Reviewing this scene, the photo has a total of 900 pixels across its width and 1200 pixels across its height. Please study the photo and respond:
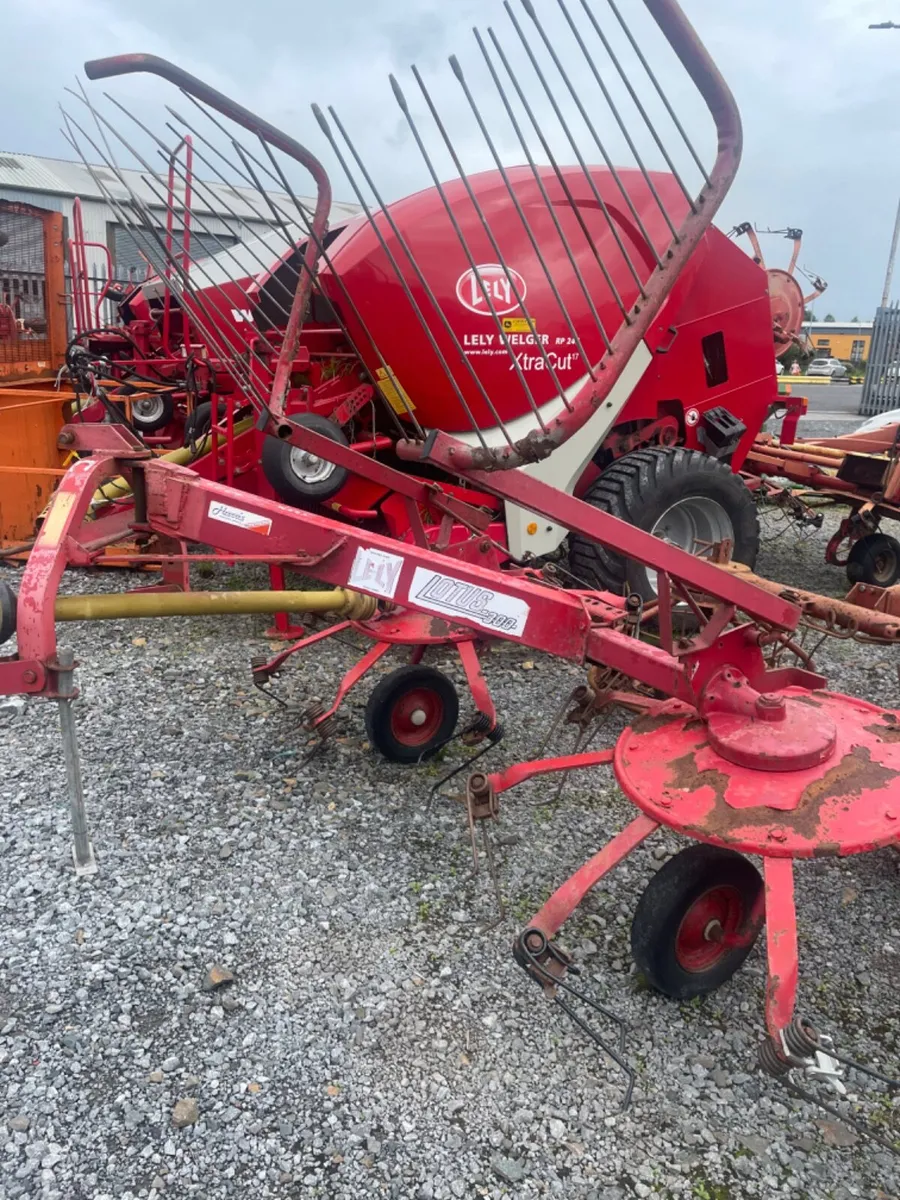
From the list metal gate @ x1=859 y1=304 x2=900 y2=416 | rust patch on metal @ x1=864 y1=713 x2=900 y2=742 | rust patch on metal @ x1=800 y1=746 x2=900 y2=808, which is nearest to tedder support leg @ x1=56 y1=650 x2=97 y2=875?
rust patch on metal @ x1=800 y1=746 x2=900 y2=808

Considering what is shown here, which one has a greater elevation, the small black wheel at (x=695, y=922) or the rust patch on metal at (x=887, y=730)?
→ the rust patch on metal at (x=887, y=730)

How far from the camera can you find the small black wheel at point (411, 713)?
342 cm

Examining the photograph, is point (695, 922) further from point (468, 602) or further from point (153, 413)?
point (153, 413)

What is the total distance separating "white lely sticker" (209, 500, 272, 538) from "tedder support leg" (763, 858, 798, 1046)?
1549 millimetres

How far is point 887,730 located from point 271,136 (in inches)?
100

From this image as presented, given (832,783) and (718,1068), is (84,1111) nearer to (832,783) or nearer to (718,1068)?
(718,1068)

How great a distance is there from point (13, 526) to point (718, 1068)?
206 inches

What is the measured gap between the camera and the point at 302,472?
4227 millimetres

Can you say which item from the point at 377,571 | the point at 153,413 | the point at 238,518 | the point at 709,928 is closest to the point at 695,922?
the point at 709,928

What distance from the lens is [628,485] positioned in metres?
4.66

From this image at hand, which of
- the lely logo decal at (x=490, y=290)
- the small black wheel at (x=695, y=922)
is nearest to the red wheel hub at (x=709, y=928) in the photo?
the small black wheel at (x=695, y=922)

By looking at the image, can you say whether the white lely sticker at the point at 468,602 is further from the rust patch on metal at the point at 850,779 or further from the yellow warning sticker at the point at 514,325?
the yellow warning sticker at the point at 514,325

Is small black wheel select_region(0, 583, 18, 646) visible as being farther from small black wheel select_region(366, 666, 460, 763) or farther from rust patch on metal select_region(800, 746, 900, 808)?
rust patch on metal select_region(800, 746, 900, 808)

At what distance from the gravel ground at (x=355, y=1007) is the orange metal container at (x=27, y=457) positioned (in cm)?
259
